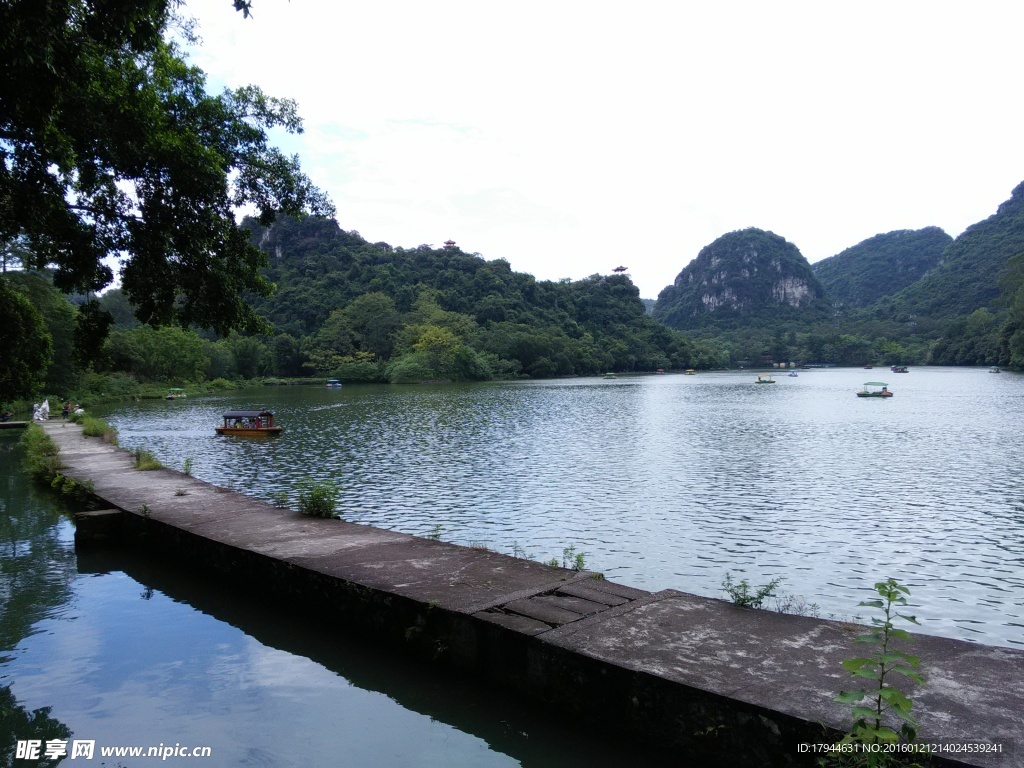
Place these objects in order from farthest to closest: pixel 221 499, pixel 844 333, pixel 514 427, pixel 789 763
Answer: pixel 844 333 < pixel 514 427 < pixel 221 499 < pixel 789 763

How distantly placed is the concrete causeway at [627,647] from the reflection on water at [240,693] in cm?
25

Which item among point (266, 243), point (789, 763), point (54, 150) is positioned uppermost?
point (266, 243)

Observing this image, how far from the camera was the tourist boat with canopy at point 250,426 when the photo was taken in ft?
99.7

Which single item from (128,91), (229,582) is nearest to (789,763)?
(229,582)

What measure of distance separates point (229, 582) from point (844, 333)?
167 metres

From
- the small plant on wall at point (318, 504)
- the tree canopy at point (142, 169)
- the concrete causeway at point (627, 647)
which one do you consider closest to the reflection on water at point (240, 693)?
the concrete causeway at point (627, 647)

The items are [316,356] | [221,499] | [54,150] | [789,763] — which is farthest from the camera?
[316,356]

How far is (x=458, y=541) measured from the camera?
11750 millimetres

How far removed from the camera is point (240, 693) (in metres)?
5.93

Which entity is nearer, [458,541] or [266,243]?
[458,541]

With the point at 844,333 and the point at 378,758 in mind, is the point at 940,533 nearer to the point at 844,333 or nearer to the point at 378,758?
the point at 378,758

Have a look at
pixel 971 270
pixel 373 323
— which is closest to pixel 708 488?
pixel 373 323

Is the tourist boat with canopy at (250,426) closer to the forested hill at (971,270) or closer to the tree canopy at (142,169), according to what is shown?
the tree canopy at (142,169)

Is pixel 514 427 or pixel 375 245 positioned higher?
pixel 375 245
